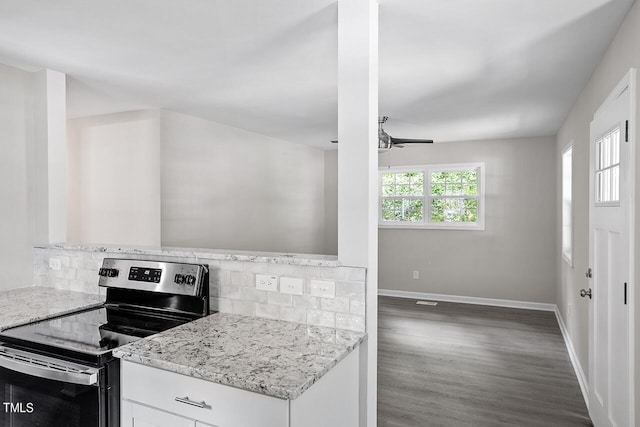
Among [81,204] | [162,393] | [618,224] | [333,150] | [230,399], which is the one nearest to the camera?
[230,399]

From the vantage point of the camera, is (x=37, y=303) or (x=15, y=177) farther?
(x=15, y=177)

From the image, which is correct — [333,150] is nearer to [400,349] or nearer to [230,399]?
[400,349]

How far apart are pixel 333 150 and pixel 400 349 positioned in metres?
3.93

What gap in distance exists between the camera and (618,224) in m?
2.10

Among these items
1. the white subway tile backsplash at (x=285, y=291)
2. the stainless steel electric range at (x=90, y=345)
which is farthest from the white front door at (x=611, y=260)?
the stainless steel electric range at (x=90, y=345)

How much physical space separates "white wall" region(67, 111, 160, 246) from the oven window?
2.24 metres

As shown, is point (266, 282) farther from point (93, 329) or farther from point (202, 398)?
point (93, 329)

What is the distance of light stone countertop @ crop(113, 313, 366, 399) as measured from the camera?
4.37 ft

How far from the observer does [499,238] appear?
5816 millimetres

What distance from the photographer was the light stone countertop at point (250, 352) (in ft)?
4.37

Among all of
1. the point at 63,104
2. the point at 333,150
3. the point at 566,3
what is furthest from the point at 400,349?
the point at 333,150

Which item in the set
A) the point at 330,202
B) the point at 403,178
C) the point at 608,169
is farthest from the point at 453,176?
the point at 608,169

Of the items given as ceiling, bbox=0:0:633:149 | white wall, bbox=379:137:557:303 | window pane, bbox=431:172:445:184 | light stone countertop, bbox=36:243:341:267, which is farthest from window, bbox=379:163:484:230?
light stone countertop, bbox=36:243:341:267

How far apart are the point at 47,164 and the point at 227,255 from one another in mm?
1620
